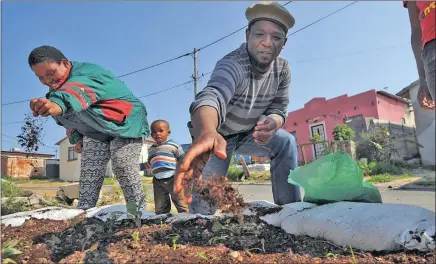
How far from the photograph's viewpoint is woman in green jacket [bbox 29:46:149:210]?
191 centimetres

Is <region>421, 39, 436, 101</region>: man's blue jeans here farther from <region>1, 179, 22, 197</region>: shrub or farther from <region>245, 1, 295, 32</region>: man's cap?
<region>1, 179, 22, 197</region>: shrub

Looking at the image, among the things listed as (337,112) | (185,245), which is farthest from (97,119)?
(337,112)

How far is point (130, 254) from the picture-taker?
3.69 feet

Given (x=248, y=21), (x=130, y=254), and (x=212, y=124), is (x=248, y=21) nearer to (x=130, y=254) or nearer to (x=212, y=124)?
(x=212, y=124)

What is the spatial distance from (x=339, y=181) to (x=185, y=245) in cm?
83

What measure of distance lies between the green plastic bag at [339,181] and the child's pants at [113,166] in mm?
1145

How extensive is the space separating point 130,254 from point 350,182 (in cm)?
108

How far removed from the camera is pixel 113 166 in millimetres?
2227

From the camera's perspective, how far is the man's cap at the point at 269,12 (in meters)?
1.70

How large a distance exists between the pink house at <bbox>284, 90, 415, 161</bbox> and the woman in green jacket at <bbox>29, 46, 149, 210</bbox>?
9.29 metres

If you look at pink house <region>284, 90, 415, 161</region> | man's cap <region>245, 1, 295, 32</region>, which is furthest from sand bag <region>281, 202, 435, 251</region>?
pink house <region>284, 90, 415, 161</region>

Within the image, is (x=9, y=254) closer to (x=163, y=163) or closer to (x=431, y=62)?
(x=431, y=62)

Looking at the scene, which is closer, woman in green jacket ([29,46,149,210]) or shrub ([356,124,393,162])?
woman in green jacket ([29,46,149,210])

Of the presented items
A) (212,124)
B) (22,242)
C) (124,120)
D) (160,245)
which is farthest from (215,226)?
(124,120)
